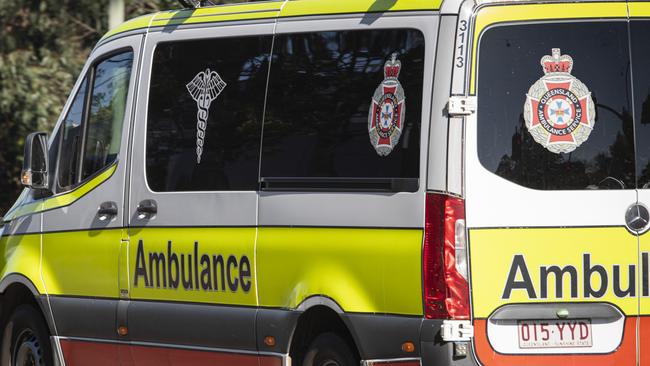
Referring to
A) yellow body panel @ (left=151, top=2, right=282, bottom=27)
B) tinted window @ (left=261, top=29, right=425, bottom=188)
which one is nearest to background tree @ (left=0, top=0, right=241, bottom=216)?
yellow body panel @ (left=151, top=2, right=282, bottom=27)

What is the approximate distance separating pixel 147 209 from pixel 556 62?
2.67m

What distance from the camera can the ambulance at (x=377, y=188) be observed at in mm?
6035

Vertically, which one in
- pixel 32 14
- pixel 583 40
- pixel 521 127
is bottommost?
pixel 521 127

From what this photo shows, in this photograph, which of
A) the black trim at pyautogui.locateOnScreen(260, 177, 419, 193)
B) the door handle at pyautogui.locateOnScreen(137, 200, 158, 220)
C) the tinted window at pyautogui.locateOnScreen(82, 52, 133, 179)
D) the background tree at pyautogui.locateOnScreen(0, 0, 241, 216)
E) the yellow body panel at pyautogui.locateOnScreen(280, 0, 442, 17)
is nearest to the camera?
the black trim at pyautogui.locateOnScreen(260, 177, 419, 193)

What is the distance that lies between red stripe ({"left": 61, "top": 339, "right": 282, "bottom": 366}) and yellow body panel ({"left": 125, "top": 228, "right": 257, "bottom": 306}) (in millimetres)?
282

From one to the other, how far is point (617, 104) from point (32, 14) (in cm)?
1396

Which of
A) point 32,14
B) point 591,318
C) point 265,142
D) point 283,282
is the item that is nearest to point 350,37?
point 265,142

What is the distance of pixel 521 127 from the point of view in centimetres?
605

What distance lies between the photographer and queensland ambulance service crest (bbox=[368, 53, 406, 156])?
20.7ft

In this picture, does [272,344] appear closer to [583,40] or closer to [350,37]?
[350,37]

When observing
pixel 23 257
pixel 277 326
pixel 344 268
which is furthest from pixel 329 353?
pixel 23 257

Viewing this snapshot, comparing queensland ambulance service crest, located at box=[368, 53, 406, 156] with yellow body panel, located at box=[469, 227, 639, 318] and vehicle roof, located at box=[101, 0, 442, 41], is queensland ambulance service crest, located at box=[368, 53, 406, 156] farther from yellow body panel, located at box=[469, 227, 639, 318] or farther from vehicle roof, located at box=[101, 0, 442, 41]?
yellow body panel, located at box=[469, 227, 639, 318]

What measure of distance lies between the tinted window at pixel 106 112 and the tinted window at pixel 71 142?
0.09 m

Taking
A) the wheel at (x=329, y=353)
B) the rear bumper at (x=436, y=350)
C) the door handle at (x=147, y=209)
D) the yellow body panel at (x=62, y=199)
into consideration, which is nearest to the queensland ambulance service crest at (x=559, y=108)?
the rear bumper at (x=436, y=350)
